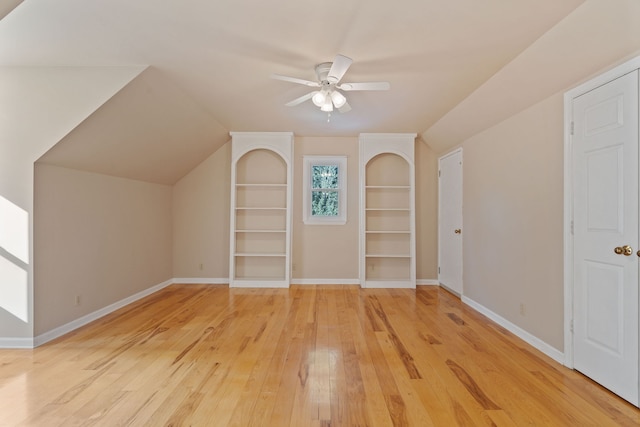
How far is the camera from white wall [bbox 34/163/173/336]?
3.04m

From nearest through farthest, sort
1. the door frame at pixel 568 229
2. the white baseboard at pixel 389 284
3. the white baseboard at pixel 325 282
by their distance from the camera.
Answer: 1. the door frame at pixel 568 229
2. the white baseboard at pixel 389 284
3. the white baseboard at pixel 325 282

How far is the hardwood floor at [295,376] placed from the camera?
194 cm

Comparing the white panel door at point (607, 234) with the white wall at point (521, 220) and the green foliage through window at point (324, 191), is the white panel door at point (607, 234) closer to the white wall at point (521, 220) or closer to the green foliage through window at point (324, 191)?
the white wall at point (521, 220)

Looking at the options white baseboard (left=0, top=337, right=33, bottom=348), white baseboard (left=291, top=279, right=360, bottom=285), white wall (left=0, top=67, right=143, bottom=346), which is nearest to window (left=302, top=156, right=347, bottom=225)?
white baseboard (left=291, top=279, right=360, bottom=285)

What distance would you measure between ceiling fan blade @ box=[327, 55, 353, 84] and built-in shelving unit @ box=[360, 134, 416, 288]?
2.73 meters

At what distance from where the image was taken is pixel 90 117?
294cm

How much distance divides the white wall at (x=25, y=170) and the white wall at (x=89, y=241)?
76mm

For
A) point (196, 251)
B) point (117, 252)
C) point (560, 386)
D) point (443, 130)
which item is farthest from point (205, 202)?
point (560, 386)

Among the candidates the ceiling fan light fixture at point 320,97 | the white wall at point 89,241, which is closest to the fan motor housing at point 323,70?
the ceiling fan light fixture at point 320,97

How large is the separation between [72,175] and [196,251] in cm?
247

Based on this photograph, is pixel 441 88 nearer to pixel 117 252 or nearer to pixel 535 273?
pixel 535 273

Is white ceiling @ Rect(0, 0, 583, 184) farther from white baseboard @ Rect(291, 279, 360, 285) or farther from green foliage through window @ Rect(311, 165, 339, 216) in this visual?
white baseboard @ Rect(291, 279, 360, 285)

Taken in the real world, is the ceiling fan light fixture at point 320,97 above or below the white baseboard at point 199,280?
above

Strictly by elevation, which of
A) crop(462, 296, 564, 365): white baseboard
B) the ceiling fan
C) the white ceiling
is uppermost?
the white ceiling
